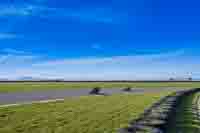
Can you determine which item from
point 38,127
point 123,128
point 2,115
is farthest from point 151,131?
point 2,115

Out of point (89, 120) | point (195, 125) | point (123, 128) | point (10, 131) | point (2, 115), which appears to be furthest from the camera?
point (2, 115)

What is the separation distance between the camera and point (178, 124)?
14734mm

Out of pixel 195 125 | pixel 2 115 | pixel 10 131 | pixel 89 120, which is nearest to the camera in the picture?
pixel 10 131

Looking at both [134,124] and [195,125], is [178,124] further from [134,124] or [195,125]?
[134,124]

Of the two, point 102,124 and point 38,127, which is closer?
point 38,127

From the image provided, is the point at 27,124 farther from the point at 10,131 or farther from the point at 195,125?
the point at 195,125

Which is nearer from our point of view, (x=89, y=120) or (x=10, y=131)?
(x=10, y=131)

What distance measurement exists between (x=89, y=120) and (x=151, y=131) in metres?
4.63

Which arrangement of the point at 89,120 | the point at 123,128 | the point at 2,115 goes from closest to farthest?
the point at 123,128 → the point at 89,120 → the point at 2,115

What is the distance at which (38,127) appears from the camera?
13.8 metres

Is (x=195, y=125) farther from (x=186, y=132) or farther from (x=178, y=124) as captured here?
(x=186, y=132)

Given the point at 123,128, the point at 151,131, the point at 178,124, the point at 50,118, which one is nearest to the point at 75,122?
the point at 50,118

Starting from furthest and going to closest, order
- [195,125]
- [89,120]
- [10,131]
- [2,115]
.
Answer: [2,115] → [89,120] → [195,125] → [10,131]

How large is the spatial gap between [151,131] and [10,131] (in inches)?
265
